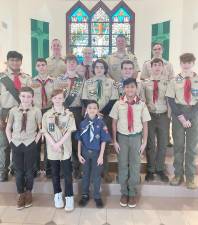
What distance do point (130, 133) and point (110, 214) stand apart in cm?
84

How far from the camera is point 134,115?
320 centimetres

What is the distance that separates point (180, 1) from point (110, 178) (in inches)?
200

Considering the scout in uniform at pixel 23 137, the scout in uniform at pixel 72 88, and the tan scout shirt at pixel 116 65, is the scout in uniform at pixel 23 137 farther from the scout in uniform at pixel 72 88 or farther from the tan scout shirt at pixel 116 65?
the tan scout shirt at pixel 116 65

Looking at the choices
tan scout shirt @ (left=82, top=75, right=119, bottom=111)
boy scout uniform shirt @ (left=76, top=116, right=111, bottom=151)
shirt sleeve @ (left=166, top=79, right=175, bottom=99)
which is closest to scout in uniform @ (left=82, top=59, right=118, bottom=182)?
tan scout shirt @ (left=82, top=75, right=119, bottom=111)

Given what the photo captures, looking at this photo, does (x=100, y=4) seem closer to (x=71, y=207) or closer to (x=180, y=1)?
(x=180, y=1)

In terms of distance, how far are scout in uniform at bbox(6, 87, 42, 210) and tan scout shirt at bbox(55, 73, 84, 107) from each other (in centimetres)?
40

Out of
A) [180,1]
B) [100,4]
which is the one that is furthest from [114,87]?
[100,4]

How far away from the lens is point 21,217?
299cm

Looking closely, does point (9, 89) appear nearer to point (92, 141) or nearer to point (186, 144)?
point (92, 141)

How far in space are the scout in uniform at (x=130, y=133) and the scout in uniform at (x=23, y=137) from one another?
83 centimetres

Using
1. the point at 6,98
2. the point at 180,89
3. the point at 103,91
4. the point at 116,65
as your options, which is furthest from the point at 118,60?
the point at 6,98

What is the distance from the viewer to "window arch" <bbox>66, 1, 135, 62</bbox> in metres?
8.15

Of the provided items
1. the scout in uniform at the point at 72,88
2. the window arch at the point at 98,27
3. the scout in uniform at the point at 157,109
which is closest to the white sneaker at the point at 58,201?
the scout in uniform at the point at 72,88

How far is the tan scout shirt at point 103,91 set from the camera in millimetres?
3426
